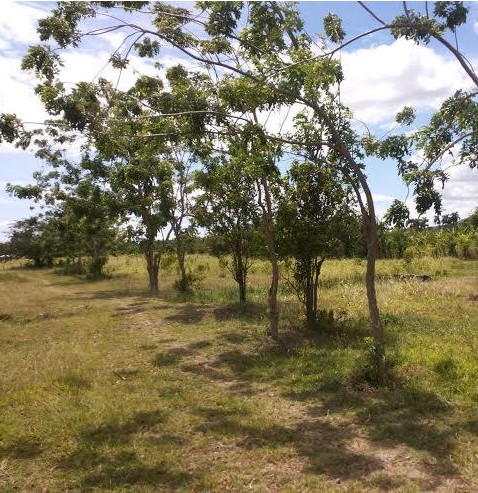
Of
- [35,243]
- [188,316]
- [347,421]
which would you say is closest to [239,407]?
[347,421]

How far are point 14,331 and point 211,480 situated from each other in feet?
37.8

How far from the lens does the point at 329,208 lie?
12.5m

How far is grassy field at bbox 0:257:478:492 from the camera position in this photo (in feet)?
18.3

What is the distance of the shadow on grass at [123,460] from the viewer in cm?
545

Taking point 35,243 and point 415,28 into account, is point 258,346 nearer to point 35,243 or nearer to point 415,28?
point 415,28

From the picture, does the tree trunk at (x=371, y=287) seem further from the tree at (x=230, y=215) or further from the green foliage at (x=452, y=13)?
the tree at (x=230, y=215)

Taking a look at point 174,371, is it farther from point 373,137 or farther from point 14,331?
point 14,331

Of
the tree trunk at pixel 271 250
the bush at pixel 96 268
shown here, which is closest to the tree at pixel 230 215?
the tree trunk at pixel 271 250

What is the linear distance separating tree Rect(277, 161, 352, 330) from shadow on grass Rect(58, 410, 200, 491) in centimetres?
630

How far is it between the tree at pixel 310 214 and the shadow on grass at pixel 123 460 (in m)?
6.30

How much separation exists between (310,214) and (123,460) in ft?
26.3

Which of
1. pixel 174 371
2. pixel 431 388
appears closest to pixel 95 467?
pixel 174 371

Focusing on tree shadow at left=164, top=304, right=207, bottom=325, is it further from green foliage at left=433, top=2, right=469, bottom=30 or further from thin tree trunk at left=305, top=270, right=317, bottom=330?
green foliage at left=433, top=2, right=469, bottom=30

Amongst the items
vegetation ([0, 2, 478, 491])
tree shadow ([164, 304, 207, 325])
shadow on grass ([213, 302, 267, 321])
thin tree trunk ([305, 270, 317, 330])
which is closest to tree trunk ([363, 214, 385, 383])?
vegetation ([0, 2, 478, 491])
